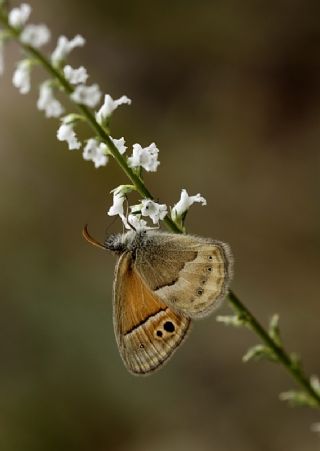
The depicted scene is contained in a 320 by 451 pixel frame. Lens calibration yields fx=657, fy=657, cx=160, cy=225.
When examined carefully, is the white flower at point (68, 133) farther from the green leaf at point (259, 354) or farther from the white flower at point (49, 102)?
Result: the green leaf at point (259, 354)

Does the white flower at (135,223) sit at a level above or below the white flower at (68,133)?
below

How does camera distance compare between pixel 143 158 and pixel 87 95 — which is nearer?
pixel 87 95

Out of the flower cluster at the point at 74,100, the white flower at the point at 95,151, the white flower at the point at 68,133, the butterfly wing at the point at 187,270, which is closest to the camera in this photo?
the flower cluster at the point at 74,100

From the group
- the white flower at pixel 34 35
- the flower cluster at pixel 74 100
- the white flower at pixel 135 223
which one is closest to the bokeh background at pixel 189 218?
the white flower at pixel 135 223

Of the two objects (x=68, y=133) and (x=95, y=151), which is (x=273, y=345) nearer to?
(x=95, y=151)

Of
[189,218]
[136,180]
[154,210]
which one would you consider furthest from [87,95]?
[189,218]

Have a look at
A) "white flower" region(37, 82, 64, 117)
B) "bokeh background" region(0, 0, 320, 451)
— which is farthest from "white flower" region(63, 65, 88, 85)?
"bokeh background" region(0, 0, 320, 451)

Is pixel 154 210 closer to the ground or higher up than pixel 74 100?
closer to the ground

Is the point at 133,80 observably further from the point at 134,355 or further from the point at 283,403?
the point at 134,355
